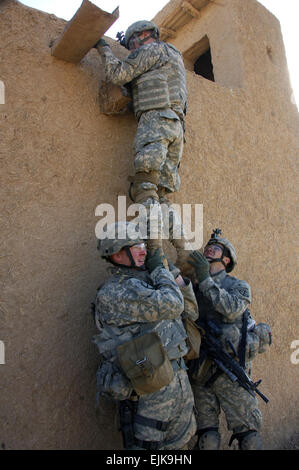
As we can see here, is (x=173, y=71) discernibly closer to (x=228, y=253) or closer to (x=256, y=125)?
(x=228, y=253)

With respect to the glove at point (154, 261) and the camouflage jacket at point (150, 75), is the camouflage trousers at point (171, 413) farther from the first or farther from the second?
the camouflage jacket at point (150, 75)

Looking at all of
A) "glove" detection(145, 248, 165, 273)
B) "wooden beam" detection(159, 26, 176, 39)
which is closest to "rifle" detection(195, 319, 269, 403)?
"glove" detection(145, 248, 165, 273)

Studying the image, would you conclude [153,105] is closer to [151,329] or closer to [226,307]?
[226,307]

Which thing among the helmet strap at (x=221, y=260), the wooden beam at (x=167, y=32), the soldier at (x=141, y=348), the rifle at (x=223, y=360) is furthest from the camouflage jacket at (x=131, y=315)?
the wooden beam at (x=167, y=32)

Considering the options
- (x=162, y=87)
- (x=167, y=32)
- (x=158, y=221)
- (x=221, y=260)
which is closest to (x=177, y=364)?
(x=158, y=221)

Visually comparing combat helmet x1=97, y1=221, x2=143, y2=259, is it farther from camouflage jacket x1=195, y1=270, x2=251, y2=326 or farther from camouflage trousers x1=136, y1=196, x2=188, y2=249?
camouflage jacket x1=195, y1=270, x2=251, y2=326

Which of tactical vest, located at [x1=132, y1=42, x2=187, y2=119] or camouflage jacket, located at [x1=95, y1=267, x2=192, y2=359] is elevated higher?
tactical vest, located at [x1=132, y1=42, x2=187, y2=119]

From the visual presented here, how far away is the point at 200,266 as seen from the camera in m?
3.15

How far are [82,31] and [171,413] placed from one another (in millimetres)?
2495

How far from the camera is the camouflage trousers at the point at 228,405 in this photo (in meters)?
3.04

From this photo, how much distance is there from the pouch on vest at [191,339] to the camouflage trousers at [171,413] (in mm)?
261

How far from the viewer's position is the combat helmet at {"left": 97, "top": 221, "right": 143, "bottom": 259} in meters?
2.63

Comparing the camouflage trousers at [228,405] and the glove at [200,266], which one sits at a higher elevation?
the glove at [200,266]
